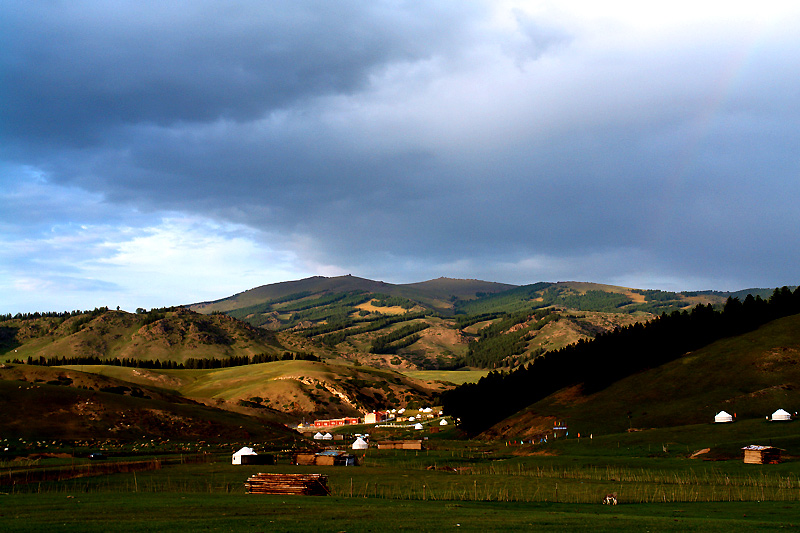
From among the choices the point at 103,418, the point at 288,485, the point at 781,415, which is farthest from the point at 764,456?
the point at 103,418

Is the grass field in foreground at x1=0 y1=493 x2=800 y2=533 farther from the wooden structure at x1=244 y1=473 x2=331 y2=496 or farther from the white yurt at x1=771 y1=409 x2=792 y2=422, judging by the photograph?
the white yurt at x1=771 y1=409 x2=792 y2=422

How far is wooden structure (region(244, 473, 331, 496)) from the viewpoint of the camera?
45.2m

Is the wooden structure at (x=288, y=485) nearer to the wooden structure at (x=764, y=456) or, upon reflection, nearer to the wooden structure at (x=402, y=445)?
the wooden structure at (x=764, y=456)

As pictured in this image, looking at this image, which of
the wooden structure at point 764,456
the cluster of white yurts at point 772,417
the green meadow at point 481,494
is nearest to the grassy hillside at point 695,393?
the cluster of white yurts at point 772,417

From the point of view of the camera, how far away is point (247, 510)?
33188 mm

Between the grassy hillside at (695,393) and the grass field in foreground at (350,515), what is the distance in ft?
222

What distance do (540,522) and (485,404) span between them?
114058 millimetres

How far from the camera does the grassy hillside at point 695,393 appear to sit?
102 m

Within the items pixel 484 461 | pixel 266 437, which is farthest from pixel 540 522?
pixel 266 437

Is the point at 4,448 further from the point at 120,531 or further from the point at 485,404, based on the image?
the point at 485,404

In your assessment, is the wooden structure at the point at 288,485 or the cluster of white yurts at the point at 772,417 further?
the cluster of white yurts at the point at 772,417

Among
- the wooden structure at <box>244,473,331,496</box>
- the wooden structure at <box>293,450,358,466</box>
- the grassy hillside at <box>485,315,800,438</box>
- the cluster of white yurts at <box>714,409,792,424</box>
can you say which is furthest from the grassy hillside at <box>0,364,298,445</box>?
→ the cluster of white yurts at <box>714,409,792,424</box>

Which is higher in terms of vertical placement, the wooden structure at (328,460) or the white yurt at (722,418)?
the white yurt at (722,418)

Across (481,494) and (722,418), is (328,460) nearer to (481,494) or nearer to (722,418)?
(481,494)
